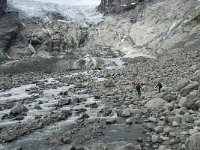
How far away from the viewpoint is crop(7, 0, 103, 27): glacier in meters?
101

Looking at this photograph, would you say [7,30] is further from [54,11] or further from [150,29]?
[150,29]

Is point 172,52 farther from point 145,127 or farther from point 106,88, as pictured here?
point 145,127

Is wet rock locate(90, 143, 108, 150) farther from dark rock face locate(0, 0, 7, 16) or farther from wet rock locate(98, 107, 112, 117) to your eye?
dark rock face locate(0, 0, 7, 16)

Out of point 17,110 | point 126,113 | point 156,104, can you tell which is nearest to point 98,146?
point 126,113

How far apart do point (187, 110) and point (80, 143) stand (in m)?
7.12

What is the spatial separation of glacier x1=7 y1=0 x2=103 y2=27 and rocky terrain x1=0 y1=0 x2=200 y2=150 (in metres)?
8.76

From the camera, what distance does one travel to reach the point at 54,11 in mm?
108562

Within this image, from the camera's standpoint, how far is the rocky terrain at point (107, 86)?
61.6 feet

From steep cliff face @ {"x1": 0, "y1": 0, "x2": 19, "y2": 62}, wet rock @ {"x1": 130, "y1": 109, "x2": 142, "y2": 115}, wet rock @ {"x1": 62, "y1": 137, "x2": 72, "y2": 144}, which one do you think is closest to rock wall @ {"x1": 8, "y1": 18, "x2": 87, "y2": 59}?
steep cliff face @ {"x1": 0, "y1": 0, "x2": 19, "y2": 62}

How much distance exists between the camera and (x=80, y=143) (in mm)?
18062

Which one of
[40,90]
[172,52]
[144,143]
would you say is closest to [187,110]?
[144,143]

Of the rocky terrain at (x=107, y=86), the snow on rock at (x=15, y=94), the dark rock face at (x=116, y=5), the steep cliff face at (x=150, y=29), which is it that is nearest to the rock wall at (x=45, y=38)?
the rocky terrain at (x=107, y=86)

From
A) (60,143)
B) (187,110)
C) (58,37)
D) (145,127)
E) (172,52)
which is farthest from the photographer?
(58,37)

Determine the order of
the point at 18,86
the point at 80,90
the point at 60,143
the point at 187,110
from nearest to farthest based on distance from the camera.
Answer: the point at 60,143 → the point at 187,110 → the point at 80,90 → the point at 18,86
